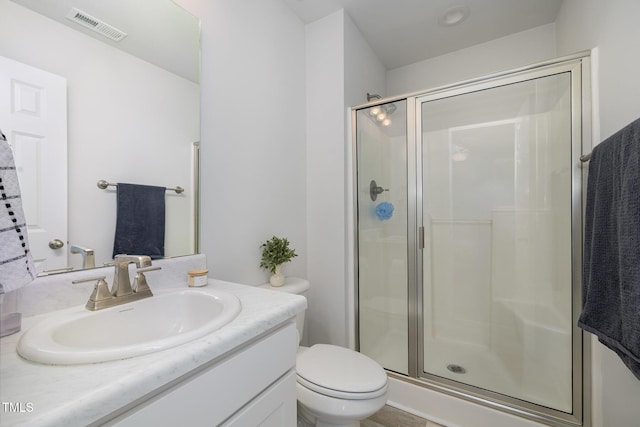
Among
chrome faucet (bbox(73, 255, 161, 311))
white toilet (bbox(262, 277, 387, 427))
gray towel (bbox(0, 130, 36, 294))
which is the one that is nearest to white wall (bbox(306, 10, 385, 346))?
white toilet (bbox(262, 277, 387, 427))

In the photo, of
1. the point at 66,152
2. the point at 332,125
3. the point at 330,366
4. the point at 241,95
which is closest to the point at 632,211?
the point at 330,366

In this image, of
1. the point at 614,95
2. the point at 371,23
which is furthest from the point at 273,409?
the point at 371,23

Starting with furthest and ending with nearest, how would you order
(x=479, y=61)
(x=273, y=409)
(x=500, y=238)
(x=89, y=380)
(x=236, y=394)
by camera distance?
(x=479, y=61) < (x=500, y=238) < (x=273, y=409) < (x=236, y=394) < (x=89, y=380)

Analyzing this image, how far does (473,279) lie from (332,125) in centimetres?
150

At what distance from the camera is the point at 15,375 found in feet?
1.52

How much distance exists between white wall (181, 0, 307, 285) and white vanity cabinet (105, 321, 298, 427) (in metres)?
0.64

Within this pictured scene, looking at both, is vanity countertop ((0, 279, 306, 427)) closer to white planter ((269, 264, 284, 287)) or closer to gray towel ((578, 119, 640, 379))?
white planter ((269, 264, 284, 287))

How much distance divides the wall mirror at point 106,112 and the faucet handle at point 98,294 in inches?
4.4

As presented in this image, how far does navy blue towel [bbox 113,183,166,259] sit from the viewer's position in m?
→ 0.95

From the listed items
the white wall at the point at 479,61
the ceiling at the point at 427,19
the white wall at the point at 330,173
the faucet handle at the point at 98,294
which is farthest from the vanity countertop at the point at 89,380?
the white wall at the point at 479,61

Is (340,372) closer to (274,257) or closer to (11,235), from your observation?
(274,257)

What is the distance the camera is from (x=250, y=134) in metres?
1.46

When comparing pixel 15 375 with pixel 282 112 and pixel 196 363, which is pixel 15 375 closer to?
pixel 196 363

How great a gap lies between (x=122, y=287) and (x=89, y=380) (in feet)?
1.54
